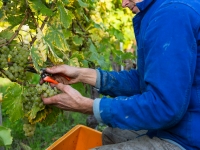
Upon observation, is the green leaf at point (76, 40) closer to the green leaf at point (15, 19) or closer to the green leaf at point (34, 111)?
the green leaf at point (15, 19)

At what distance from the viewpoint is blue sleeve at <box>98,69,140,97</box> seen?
2.62 m

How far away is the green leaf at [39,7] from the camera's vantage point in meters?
2.40

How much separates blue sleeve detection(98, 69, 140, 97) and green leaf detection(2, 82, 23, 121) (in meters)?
0.61

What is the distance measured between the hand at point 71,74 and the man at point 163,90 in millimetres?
37

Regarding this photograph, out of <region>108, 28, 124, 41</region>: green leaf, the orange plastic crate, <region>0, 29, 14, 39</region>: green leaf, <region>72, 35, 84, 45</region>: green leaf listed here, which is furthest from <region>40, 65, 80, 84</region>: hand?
<region>108, 28, 124, 41</region>: green leaf

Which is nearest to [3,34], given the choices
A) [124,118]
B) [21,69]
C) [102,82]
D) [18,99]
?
[21,69]

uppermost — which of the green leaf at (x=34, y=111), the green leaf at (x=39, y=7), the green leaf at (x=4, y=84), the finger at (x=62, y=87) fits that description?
the green leaf at (x=39, y=7)

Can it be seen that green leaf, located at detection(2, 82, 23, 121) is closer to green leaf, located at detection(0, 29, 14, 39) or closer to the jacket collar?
green leaf, located at detection(0, 29, 14, 39)

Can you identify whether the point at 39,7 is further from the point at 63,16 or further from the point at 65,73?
the point at 65,73

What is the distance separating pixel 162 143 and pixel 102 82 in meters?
0.64

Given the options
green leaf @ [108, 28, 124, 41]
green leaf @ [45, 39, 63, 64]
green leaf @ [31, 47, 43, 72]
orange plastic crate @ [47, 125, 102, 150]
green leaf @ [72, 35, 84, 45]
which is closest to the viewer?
green leaf @ [31, 47, 43, 72]

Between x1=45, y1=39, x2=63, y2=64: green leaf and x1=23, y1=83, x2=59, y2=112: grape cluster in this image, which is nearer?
x1=23, y1=83, x2=59, y2=112: grape cluster

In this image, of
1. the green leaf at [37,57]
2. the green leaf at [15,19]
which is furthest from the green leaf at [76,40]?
the green leaf at [37,57]

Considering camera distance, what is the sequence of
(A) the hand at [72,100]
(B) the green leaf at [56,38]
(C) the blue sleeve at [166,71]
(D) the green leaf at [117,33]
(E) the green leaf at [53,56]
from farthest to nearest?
1. (D) the green leaf at [117,33]
2. (B) the green leaf at [56,38]
3. (E) the green leaf at [53,56]
4. (A) the hand at [72,100]
5. (C) the blue sleeve at [166,71]
